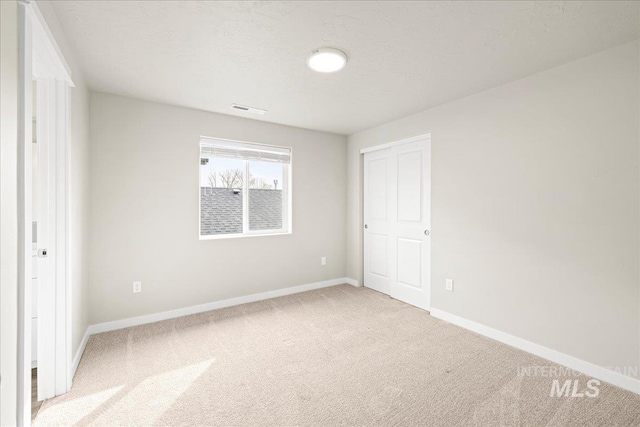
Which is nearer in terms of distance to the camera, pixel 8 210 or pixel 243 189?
pixel 8 210

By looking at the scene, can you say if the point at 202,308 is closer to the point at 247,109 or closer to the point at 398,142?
the point at 247,109

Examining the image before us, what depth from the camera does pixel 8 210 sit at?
1.16 m

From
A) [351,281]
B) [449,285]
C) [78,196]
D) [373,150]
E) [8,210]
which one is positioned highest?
[373,150]

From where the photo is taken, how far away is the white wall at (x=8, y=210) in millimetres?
1104

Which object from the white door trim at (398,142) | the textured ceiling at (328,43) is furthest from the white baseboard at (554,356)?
the textured ceiling at (328,43)

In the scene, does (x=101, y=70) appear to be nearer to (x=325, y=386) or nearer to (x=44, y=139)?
(x=44, y=139)

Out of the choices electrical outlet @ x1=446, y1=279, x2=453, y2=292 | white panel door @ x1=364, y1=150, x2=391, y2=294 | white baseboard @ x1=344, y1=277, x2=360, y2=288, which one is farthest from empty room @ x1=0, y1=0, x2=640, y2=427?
white baseboard @ x1=344, y1=277, x2=360, y2=288

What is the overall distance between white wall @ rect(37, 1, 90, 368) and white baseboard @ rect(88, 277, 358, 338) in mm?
198

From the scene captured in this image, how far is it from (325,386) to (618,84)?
3.02 m

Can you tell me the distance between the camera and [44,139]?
6.31 ft

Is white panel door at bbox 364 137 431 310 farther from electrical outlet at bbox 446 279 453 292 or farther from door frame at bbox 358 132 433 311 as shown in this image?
electrical outlet at bbox 446 279 453 292

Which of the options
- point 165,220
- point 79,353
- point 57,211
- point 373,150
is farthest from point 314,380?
point 373,150

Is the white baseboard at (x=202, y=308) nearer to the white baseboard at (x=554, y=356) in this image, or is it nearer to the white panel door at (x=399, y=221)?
the white panel door at (x=399, y=221)

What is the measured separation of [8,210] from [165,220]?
2216mm
